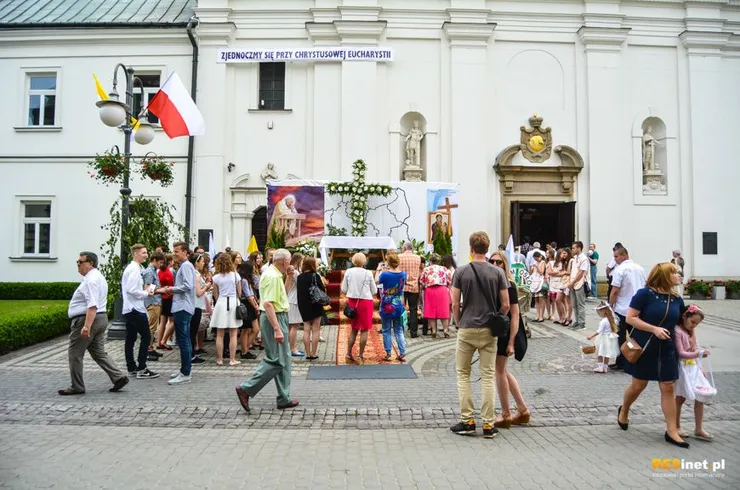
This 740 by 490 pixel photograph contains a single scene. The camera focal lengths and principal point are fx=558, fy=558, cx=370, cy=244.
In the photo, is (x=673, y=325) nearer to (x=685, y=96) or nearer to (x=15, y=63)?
(x=685, y=96)

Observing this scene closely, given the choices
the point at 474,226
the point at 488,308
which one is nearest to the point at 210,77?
the point at 474,226

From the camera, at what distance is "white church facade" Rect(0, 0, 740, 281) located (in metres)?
20.1

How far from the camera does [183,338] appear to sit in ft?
26.3

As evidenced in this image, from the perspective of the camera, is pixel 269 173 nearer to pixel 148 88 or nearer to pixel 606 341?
pixel 148 88

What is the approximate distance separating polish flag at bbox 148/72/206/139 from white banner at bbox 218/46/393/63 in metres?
7.76

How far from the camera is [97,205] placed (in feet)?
66.9

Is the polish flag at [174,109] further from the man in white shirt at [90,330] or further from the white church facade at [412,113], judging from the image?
the white church facade at [412,113]

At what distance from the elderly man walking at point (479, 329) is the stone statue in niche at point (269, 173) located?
15.1 metres

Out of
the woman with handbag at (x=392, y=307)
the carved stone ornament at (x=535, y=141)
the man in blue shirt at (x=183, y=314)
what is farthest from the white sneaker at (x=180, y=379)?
the carved stone ornament at (x=535, y=141)

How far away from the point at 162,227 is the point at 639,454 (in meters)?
10.4

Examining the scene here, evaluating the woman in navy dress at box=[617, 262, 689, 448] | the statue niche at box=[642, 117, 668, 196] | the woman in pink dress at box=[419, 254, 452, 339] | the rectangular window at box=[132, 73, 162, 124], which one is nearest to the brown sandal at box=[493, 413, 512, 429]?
the woman in navy dress at box=[617, 262, 689, 448]

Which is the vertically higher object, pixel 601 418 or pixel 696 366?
pixel 696 366

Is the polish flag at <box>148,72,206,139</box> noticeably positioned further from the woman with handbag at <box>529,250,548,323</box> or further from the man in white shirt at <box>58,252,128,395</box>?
the woman with handbag at <box>529,250,548,323</box>

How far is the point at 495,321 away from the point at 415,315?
6.61 metres
